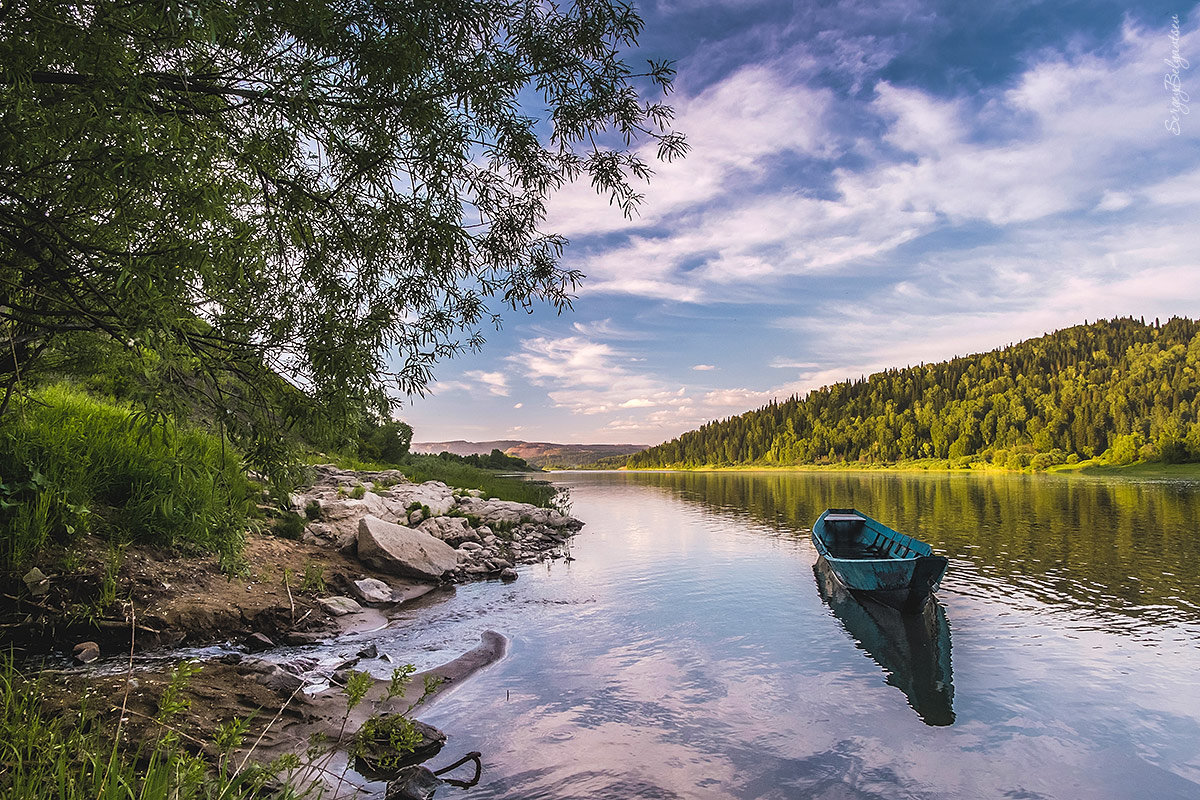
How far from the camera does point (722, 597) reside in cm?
1802

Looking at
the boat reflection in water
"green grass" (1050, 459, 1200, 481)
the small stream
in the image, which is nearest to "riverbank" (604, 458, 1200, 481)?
"green grass" (1050, 459, 1200, 481)

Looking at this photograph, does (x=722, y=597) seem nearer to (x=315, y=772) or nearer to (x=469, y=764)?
(x=469, y=764)

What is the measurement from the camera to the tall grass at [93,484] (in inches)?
317

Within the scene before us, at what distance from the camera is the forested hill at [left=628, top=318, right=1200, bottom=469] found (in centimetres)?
12206

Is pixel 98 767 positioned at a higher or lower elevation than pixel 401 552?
higher

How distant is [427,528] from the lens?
20.6m

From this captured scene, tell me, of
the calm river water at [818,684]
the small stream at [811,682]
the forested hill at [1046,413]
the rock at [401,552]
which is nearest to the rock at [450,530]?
the rock at [401,552]

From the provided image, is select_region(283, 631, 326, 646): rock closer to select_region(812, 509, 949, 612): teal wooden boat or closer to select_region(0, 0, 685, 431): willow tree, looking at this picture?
select_region(0, 0, 685, 431): willow tree

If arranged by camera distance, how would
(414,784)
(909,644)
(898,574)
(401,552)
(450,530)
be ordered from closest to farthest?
(414,784)
(909,644)
(898,574)
(401,552)
(450,530)

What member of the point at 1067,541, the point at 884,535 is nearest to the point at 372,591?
the point at 884,535

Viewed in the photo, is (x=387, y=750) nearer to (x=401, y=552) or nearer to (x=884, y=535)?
(x=401, y=552)

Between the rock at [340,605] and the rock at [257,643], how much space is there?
95.5 inches

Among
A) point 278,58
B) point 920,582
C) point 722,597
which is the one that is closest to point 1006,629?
point 920,582

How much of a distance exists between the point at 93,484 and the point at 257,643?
3.67 meters
